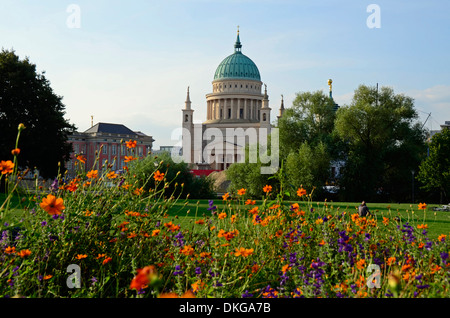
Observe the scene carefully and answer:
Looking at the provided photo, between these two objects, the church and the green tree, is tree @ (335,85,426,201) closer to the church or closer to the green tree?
the green tree

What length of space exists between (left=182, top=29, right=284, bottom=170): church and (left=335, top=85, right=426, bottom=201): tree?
58245mm

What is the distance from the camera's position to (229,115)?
114312 mm

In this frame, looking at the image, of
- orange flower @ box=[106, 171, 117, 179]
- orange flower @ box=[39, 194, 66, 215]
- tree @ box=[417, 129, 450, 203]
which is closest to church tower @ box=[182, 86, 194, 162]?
tree @ box=[417, 129, 450, 203]

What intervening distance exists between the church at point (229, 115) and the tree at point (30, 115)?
6639 centimetres

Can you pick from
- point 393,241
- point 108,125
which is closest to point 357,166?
point 393,241

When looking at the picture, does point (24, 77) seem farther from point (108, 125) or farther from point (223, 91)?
point (223, 91)

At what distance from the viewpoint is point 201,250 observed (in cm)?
590

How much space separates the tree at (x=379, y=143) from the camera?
126 ft

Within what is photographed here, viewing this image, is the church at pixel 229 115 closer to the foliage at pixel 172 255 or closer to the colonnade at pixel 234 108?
the colonnade at pixel 234 108

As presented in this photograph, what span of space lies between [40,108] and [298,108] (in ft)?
65.9

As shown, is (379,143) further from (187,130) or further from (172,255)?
(187,130)

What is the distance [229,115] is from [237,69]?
33.9ft

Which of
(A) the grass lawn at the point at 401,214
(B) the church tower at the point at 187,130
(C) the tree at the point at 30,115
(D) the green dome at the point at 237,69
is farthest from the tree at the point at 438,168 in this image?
(D) the green dome at the point at 237,69
